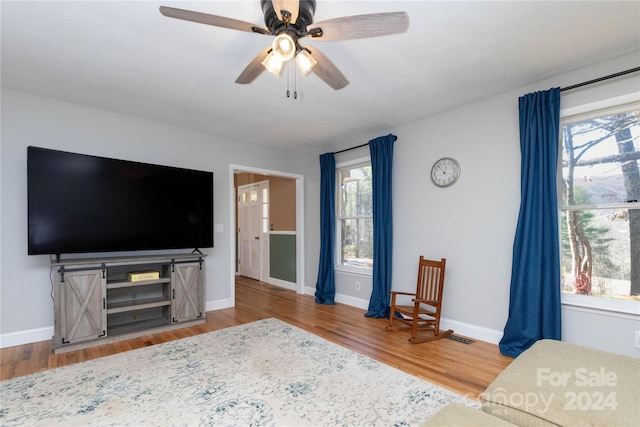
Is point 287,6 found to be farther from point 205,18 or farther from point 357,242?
point 357,242

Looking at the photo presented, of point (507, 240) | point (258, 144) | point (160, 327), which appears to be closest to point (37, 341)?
point (160, 327)

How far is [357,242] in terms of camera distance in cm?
479

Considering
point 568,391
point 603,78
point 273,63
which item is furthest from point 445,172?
point 568,391

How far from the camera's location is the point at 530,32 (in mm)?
2164

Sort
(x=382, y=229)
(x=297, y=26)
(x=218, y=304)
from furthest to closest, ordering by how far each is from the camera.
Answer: (x=218, y=304) < (x=382, y=229) < (x=297, y=26)


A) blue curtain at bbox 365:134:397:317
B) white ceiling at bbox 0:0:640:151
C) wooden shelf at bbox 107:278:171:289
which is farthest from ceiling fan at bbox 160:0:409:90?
wooden shelf at bbox 107:278:171:289

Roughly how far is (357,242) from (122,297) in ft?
10.5

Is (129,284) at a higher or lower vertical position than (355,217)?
lower

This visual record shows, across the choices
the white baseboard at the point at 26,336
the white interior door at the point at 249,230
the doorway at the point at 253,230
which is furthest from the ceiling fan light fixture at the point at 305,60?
the white interior door at the point at 249,230

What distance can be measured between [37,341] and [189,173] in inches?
92.5

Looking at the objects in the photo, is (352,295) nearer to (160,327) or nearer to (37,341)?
(160,327)

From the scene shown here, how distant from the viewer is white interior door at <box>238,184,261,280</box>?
6895mm

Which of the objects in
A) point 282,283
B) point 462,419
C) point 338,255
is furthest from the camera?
point 282,283

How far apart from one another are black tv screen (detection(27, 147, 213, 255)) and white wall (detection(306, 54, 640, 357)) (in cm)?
268
